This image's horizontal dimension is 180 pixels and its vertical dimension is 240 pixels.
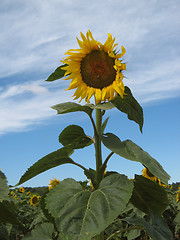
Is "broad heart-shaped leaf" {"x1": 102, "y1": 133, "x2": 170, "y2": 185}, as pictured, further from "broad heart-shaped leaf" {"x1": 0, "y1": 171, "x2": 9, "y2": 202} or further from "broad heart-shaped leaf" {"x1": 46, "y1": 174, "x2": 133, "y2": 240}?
"broad heart-shaped leaf" {"x1": 0, "y1": 171, "x2": 9, "y2": 202}

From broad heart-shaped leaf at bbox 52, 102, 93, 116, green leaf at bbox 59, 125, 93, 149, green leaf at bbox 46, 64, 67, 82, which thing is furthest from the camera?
green leaf at bbox 46, 64, 67, 82

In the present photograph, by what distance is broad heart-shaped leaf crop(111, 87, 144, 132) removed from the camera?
1980 mm

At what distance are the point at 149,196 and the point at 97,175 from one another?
38 cm

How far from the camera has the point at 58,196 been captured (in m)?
1.71

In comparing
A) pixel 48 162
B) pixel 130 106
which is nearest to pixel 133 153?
pixel 130 106

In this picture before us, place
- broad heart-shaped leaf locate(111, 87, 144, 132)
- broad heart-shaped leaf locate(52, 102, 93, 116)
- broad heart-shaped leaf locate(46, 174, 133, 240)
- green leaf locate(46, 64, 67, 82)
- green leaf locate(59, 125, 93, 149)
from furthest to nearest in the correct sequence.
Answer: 1. green leaf locate(46, 64, 67, 82)
2. green leaf locate(59, 125, 93, 149)
3. broad heart-shaped leaf locate(111, 87, 144, 132)
4. broad heart-shaped leaf locate(52, 102, 93, 116)
5. broad heart-shaped leaf locate(46, 174, 133, 240)

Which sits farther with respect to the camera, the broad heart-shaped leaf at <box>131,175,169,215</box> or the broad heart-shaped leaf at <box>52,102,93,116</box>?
the broad heart-shaped leaf at <box>131,175,169,215</box>

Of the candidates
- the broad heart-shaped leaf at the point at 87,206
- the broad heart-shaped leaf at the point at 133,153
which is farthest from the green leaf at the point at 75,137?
the broad heart-shaped leaf at the point at 87,206

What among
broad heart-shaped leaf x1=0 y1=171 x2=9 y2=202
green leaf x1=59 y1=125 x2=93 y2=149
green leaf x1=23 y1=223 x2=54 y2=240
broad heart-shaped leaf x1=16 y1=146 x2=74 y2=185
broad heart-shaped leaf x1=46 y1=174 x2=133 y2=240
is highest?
green leaf x1=59 y1=125 x2=93 y2=149

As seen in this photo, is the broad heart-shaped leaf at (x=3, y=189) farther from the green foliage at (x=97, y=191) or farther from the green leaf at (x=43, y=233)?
the green leaf at (x=43, y=233)

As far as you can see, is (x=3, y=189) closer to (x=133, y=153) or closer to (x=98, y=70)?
(x=133, y=153)

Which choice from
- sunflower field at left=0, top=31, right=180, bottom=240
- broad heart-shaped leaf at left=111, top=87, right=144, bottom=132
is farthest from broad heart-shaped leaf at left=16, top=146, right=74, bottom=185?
broad heart-shaped leaf at left=111, top=87, right=144, bottom=132

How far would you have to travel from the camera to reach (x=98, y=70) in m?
2.28

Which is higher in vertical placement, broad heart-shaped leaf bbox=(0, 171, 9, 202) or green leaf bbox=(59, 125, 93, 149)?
green leaf bbox=(59, 125, 93, 149)
